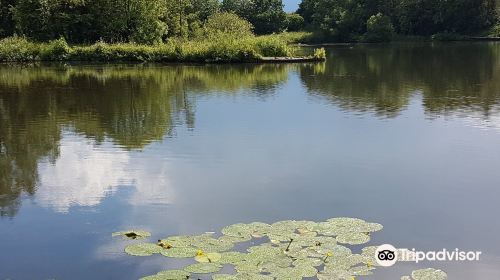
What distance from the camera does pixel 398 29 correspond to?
59.5m

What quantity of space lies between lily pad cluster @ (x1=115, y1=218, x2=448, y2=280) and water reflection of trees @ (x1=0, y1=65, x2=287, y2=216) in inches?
131

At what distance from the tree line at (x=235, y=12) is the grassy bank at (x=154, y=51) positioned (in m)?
3.56

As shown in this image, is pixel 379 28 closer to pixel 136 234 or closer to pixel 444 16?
→ pixel 444 16

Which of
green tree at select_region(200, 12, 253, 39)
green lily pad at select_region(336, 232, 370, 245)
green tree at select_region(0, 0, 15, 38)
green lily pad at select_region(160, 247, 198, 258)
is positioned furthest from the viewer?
green tree at select_region(0, 0, 15, 38)

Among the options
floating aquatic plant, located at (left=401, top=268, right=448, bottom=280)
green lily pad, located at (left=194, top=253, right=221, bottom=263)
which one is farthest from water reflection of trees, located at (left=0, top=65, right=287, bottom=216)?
floating aquatic plant, located at (left=401, top=268, right=448, bottom=280)

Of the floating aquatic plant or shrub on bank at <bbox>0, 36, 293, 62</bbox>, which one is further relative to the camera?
shrub on bank at <bbox>0, 36, 293, 62</bbox>

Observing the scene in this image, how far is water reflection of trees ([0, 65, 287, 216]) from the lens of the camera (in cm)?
1085

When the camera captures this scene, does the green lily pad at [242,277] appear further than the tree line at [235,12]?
No

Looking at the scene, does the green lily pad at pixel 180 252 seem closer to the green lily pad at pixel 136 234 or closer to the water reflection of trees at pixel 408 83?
the green lily pad at pixel 136 234

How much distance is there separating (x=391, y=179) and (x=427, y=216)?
5.15 ft

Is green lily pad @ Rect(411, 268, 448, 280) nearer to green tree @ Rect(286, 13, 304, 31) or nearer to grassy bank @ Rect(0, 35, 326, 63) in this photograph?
grassy bank @ Rect(0, 35, 326, 63)

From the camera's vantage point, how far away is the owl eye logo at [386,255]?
18.9 ft

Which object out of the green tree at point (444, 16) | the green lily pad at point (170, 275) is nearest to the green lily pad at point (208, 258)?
the green lily pad at point (170, 275)

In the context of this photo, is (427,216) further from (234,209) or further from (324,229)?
(234,209)
